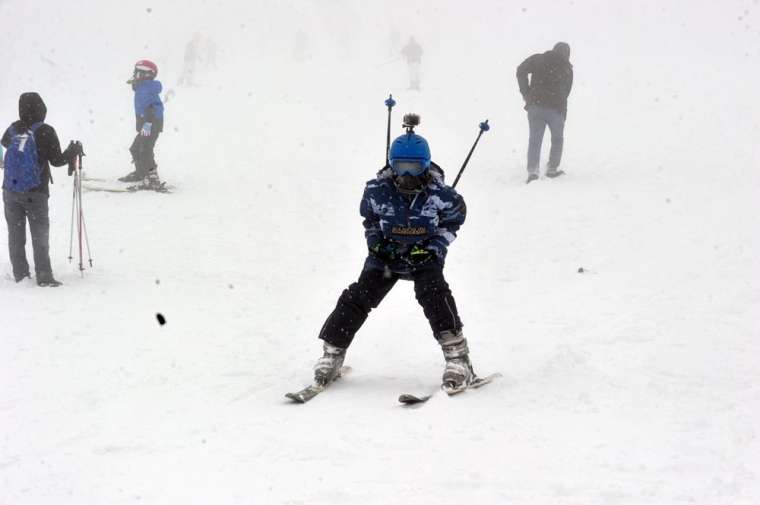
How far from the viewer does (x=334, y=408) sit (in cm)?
506

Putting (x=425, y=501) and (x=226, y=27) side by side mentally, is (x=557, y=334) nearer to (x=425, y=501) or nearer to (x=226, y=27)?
(x=425, y=501)

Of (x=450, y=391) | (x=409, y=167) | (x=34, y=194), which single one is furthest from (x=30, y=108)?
(x=450, y=391)

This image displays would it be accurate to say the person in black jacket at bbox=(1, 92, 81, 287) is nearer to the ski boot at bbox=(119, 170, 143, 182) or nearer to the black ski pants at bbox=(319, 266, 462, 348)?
the black ski pants at bbox=(319, 266, 462, 348)

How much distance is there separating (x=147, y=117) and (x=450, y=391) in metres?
9.40

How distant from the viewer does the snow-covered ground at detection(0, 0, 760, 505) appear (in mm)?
4078

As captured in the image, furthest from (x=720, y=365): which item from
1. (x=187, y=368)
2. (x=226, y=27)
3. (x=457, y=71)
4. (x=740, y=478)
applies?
(x=226, y=27)

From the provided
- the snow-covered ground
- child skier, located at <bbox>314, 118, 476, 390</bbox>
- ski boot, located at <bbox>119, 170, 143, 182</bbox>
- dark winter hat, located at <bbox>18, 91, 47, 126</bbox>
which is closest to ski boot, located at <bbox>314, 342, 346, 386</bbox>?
child skier, located at <bbox>314, 118, 476, 390</bbox>

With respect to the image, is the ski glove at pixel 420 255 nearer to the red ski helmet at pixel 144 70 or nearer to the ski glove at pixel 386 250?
the ski glove at pixel 386 250

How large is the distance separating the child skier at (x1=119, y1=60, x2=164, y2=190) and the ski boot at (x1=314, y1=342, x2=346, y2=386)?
8302 mm

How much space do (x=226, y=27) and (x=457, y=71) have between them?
85.1 ft

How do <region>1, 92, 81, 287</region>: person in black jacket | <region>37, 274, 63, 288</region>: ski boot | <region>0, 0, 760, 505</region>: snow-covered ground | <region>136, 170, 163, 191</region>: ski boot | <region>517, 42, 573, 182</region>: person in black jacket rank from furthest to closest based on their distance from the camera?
<region>136, 170, 163, 191</region>: ski boot → <region>517, 42, 573, 182</region>: person in black jacket → <region>37, 274, 63, 288</region>: ski boot → <region>1, 92, 81, 287</region>: person in black jacket → <region>0, 0, 760, 505</region>: snow-covered ground

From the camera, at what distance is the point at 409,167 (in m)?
5.32

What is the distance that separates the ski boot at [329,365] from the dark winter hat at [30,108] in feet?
14.9

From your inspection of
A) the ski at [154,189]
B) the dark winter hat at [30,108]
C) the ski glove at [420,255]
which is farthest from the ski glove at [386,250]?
the ski at [154,189]
